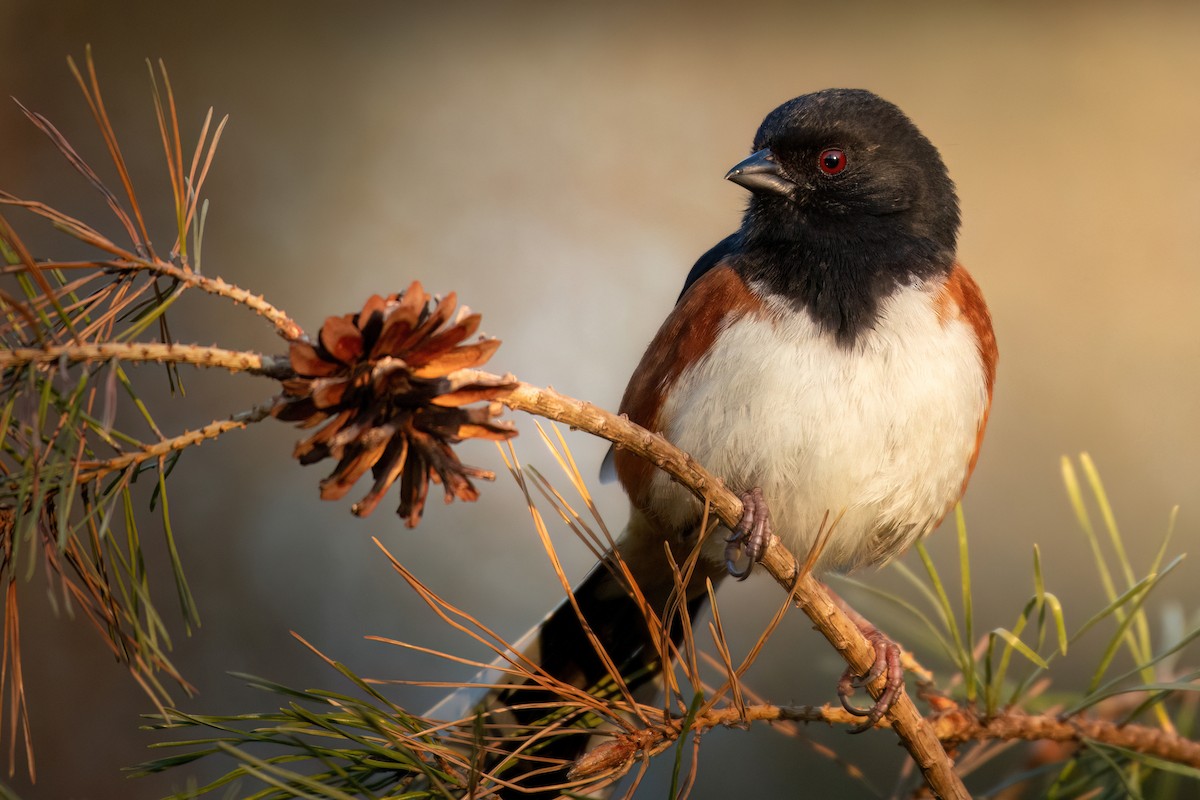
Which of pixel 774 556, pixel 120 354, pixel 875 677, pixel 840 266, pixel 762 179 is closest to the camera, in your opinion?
pixel 120 354

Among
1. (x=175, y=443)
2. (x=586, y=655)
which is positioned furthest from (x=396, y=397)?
(x=586, y=655)

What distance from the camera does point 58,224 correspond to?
2.56 feet

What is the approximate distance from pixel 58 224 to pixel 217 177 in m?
3.58

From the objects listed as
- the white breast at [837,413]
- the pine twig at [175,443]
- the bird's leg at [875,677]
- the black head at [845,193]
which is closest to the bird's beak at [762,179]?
the black head at [845,193]

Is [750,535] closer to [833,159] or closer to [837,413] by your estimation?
[837,413]

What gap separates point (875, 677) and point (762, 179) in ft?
2.76

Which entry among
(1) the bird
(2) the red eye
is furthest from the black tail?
(2) the red eye

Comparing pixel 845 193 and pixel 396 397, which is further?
pixel 845 193

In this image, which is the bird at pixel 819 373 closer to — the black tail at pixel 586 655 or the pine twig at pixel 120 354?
the black tail at pixel 586 655

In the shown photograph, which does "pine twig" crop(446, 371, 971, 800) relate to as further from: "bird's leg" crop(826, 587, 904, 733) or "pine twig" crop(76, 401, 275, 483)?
"pine twig" crop(76, 401, 275, 483)

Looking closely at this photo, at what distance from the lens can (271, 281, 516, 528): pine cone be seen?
2.49 feet

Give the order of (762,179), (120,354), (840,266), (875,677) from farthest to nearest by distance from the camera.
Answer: (762,179), (840,266), (875,677), (120,354)

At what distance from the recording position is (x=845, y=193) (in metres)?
1.73

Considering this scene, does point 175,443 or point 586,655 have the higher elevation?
point 175,443
